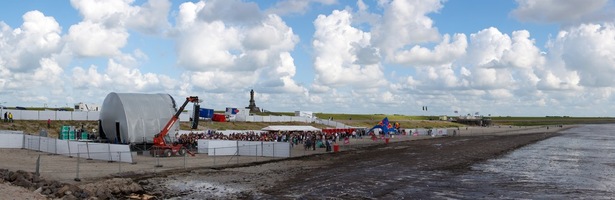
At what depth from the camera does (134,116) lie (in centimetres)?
4647

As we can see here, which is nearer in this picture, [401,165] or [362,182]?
[362,182]

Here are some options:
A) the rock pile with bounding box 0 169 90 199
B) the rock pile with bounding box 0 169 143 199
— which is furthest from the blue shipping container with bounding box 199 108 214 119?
the rock pile with bounding box 0 169 90 199

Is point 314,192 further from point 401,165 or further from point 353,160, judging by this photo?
point 353,160

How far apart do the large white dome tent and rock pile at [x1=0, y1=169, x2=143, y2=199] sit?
798 inches

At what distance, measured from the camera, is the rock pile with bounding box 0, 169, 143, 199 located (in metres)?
21.2

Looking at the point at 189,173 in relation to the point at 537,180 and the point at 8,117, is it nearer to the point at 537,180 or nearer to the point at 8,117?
the point at 537,180

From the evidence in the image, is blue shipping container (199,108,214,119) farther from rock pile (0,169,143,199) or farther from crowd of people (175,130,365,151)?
rock pile (0,169,143,199)

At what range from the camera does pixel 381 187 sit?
27578 mm

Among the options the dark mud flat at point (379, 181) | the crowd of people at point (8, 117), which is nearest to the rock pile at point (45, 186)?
the dark mud flat at point (379, 181)

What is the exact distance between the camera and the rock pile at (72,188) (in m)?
21.2

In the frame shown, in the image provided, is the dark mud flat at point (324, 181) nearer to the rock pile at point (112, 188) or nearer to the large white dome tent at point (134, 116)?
the rock pile at point (112, 188)

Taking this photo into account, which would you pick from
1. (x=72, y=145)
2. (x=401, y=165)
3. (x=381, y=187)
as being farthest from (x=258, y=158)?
(x=381, y=187)

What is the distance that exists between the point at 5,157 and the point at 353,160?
27030mm

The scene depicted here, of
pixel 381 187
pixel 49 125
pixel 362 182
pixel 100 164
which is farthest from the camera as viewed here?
pixel 49 125
